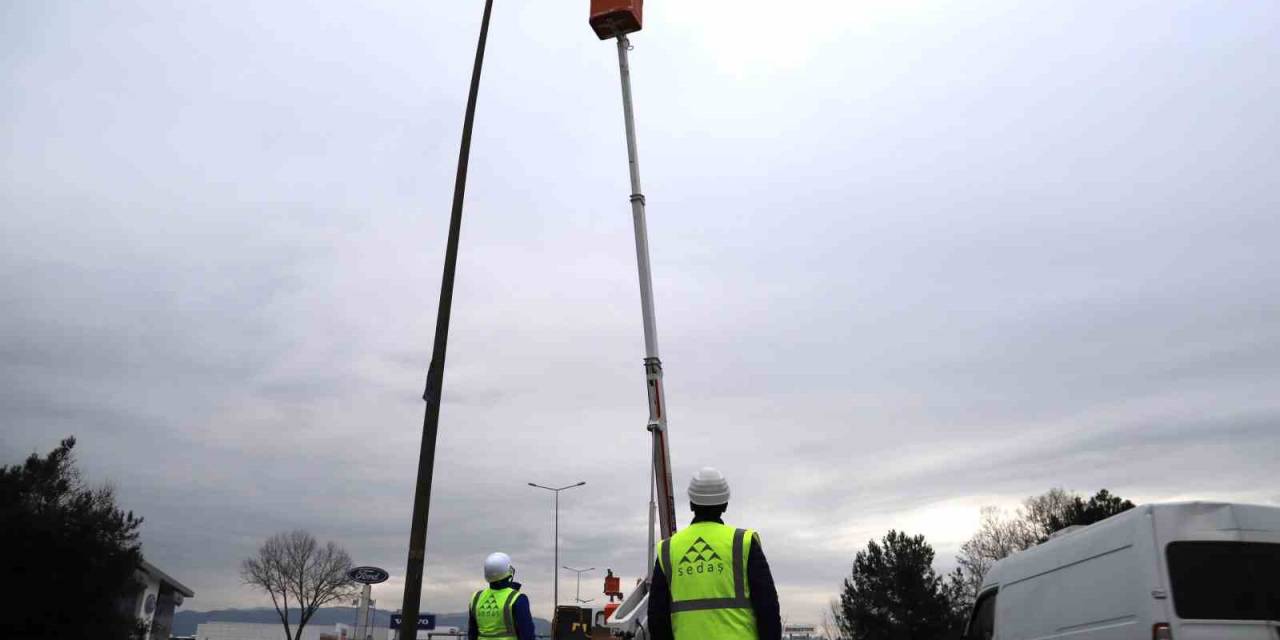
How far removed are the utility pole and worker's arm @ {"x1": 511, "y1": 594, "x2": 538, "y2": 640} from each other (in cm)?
278

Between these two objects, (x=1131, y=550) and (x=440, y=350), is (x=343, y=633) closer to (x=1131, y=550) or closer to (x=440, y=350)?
(x=440, y=350)

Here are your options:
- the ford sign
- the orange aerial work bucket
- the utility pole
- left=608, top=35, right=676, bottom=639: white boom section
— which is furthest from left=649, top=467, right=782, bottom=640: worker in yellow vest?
the ford sign

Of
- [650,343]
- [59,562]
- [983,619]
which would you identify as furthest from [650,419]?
[59,562]

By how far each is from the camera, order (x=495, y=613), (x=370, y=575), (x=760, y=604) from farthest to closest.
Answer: (x=370, y=575) → (x=495, y=613) → (x=760, y=604)

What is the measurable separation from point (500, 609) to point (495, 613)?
0.06m

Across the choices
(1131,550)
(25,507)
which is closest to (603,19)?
(1131,550)

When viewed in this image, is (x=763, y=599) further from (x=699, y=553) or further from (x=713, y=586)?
(x=699, y=553)

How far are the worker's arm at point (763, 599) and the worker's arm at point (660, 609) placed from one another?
1.47 feet

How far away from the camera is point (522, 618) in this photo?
7.04m

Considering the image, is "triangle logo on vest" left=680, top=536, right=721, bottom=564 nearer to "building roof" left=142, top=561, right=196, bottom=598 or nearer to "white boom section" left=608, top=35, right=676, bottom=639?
"white boom section" left=608, top=35, right=676, bottom=639

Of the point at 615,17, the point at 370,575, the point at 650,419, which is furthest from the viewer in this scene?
the point at 370,575

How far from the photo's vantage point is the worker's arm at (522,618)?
6.99m

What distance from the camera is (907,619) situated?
156 feet

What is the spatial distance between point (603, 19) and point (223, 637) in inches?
2996
